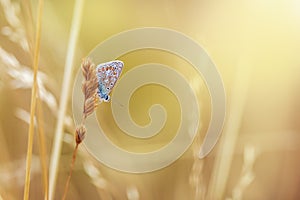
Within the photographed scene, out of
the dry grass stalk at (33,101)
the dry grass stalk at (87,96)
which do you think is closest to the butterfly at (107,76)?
the dry grass stalk at (87,96)

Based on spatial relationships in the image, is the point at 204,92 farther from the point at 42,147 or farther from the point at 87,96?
the point at 42,147

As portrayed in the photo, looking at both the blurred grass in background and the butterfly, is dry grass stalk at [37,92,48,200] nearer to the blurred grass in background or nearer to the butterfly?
the blurred grass in background

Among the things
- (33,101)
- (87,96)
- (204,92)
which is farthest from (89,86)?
(204,92)

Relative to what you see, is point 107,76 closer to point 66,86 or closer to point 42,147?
point 66,86

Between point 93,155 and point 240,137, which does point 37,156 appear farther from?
point 240,137

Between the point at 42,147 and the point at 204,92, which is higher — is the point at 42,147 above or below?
below
